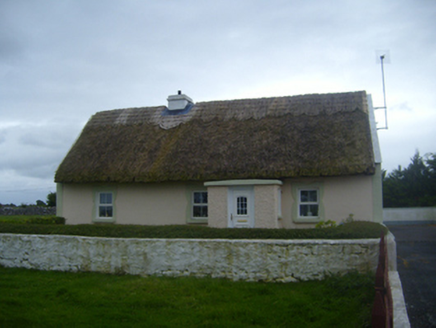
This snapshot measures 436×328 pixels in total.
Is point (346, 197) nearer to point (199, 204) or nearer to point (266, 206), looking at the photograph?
point (266, 206)

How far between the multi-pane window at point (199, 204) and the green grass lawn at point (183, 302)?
6.28m

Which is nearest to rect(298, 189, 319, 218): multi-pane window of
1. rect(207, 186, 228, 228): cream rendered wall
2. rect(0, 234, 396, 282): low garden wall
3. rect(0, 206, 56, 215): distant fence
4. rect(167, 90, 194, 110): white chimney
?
rect(207, 186, 228, 228): cream rendered wall

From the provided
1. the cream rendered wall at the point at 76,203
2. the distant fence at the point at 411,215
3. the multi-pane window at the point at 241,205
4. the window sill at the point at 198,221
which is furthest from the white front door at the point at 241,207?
the distant fence at the point at 411,215

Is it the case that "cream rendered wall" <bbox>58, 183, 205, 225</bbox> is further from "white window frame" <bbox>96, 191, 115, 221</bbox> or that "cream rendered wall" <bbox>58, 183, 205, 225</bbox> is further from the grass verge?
the grass verge

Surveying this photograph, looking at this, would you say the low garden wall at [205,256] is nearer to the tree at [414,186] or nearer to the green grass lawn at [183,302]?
the green grass lawn at [183,302]

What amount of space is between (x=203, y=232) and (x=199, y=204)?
5428 mm

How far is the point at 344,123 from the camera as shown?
53.1 ft

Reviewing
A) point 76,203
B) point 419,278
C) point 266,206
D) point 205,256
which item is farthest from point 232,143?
point 419,278

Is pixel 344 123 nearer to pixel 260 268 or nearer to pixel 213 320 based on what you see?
pixel 260 268

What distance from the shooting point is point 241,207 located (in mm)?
15305

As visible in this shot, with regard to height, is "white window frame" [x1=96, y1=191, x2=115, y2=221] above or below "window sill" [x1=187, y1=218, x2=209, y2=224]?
above

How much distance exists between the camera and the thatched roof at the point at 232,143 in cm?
1514

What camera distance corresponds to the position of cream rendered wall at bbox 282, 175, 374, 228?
14.7 m

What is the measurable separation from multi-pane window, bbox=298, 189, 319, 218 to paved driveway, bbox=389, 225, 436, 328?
3.10 meters
